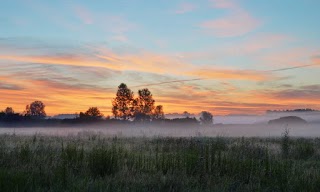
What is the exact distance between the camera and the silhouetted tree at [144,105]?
8900 cm

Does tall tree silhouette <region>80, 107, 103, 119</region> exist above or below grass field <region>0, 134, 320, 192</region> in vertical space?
above

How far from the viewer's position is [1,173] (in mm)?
9328

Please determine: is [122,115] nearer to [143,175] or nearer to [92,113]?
[92,113]

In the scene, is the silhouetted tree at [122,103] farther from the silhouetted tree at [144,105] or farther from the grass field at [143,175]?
the grass field at [143,175]

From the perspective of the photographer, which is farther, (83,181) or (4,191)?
(83,181)

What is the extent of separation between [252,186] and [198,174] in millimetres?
1558

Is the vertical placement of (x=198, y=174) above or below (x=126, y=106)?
below

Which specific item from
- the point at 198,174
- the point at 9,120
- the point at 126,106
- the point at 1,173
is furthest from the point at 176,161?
the point at 9,120

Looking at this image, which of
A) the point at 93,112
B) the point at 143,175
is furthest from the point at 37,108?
the point at 143,175

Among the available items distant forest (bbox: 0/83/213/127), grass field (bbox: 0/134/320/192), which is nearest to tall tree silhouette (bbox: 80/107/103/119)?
distant forest (bbox: 0/83/213/127)

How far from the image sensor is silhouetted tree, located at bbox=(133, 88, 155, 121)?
292 feet

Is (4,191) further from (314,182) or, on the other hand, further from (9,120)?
(9,120)

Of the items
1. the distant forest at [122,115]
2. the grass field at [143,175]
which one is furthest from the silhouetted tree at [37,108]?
the grass field at [143,175]

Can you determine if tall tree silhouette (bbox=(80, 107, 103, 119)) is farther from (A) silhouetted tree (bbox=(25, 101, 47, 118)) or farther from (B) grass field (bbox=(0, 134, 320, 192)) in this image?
(B) grass field (bbox=(0, 134, 320, 192))
